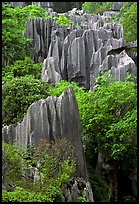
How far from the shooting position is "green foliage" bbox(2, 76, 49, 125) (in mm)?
15062

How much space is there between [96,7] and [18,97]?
35633mm

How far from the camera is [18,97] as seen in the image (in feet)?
50.3

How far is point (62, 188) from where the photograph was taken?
10.8m

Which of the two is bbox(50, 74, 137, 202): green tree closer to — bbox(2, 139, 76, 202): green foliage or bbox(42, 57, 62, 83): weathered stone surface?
bbox(2, 139, 76, 202): green foliage

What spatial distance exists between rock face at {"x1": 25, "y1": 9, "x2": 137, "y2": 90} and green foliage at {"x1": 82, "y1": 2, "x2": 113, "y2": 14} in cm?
1824

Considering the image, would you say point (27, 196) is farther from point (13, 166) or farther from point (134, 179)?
point (134, 179)

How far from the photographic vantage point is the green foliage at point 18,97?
1506 centimetres

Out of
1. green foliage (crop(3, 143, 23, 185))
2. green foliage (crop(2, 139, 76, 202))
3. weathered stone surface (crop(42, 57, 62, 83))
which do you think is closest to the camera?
green foliage (crop(2, 139, 76, 202))

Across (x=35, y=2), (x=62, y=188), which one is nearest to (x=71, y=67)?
(x=62, y=188)

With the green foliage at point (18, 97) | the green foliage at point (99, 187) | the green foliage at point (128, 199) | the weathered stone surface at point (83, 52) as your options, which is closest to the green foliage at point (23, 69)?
the weathered stone surface at point (83, 52)

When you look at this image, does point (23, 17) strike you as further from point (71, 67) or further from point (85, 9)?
point (85, 9)

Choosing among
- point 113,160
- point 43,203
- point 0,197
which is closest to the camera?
point 0,197

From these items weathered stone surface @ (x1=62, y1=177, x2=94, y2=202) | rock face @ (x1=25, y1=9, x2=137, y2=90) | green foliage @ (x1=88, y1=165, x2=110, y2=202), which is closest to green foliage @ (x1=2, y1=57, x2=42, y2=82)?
rock face @ (x1=25, y1=9, x2=137, y2=90)

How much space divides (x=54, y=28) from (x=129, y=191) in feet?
53.6
